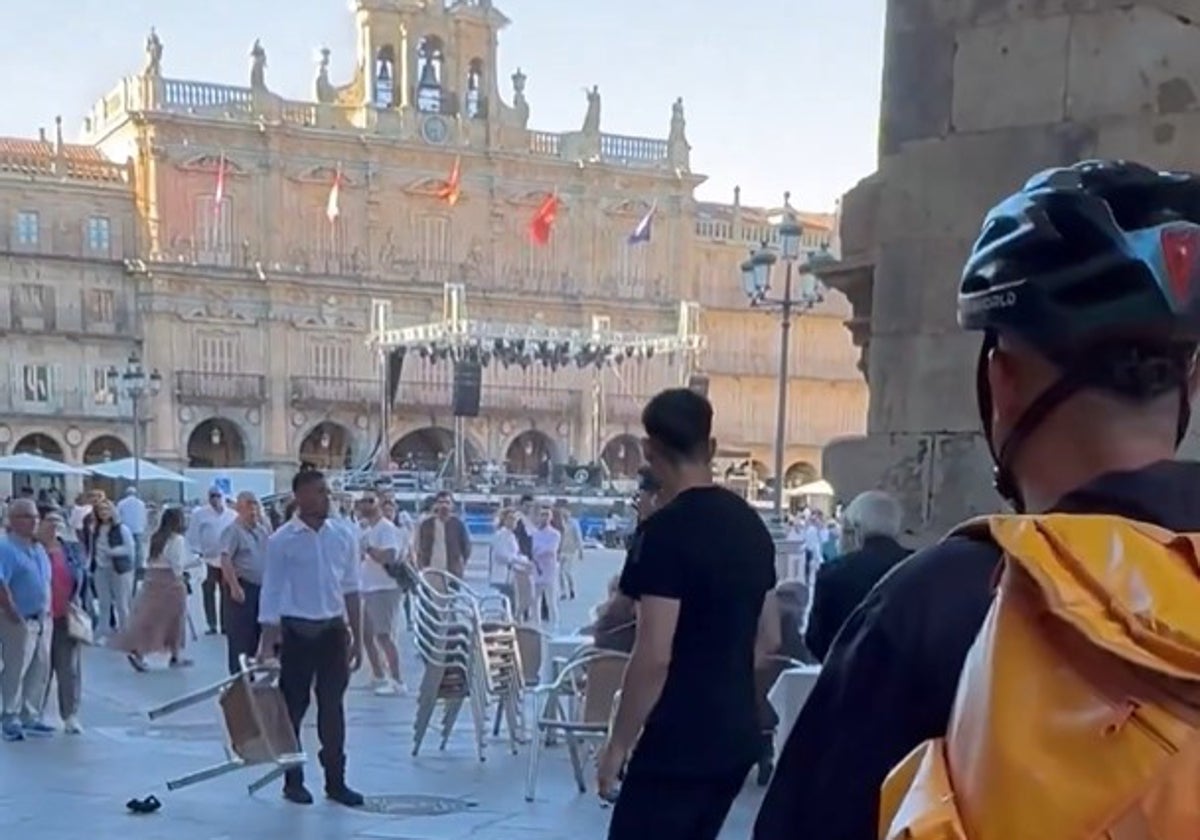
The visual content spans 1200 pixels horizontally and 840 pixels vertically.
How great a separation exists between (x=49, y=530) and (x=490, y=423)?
1750 inches

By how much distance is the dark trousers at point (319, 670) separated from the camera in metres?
7.52

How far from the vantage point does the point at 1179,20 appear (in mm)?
3934

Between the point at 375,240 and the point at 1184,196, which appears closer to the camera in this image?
the point at 1184,196

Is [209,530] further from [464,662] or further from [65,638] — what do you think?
[464,662]

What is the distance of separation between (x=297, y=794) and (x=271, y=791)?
1.18ft

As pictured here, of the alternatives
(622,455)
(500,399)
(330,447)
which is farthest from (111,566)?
(622,455)

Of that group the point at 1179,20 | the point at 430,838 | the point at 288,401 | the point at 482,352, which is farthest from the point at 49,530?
the point at 288,401

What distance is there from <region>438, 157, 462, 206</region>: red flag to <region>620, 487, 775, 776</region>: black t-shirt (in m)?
49.2

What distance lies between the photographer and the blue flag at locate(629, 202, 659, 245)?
51.3m

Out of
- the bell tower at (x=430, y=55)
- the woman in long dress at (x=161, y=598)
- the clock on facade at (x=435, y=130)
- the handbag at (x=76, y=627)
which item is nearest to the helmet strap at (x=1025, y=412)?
the handbag at (x=76, y=627)

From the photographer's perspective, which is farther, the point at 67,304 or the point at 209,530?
the point at 67,304

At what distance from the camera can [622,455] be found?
56.8 metres

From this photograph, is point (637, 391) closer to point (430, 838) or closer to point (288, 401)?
point (288, 401)

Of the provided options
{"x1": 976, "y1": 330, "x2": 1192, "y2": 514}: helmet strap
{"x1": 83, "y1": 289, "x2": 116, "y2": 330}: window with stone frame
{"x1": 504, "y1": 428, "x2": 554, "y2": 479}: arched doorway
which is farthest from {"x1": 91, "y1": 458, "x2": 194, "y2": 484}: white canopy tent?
{"x1": 976, "y1": 330, "x2": 1192, "y2": 514}: helmet strap
